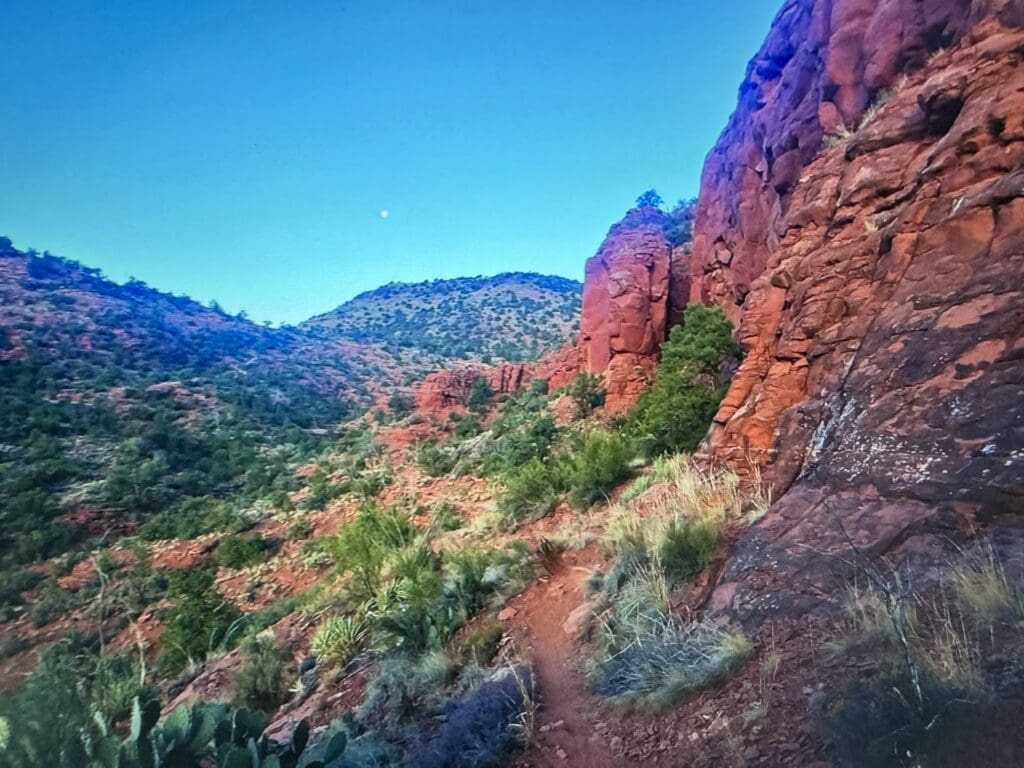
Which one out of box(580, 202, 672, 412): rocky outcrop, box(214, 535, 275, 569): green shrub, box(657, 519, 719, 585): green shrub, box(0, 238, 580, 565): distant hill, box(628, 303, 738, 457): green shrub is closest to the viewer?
box(657, 519, 719, 585): green shrub

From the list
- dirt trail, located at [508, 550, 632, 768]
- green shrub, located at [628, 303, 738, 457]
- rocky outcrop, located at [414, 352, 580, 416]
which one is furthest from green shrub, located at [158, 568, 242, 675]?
rocky outcrop, located at [414, 352, 580, 416]

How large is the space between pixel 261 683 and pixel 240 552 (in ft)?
34.4

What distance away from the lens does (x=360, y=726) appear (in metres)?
4.80

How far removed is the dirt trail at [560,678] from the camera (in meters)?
3.49

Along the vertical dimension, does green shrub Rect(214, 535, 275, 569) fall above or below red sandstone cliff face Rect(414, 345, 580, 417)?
below

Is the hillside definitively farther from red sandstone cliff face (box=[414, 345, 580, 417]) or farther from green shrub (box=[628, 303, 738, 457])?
red sandstone cliff face (box=[414, 345, 580, 417])

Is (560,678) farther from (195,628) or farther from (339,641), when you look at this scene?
(195,628)

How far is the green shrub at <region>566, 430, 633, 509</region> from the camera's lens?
1004cm

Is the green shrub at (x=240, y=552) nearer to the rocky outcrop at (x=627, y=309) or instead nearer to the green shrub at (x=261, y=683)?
the green shrub at (x=261, y=683)

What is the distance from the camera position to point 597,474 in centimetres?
1018

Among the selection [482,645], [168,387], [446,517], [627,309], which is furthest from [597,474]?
[168,387]

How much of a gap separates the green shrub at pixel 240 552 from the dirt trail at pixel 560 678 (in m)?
12.6

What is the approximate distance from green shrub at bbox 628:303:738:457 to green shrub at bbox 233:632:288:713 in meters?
7.72

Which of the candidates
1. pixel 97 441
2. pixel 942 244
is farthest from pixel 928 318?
pixel 97 441
